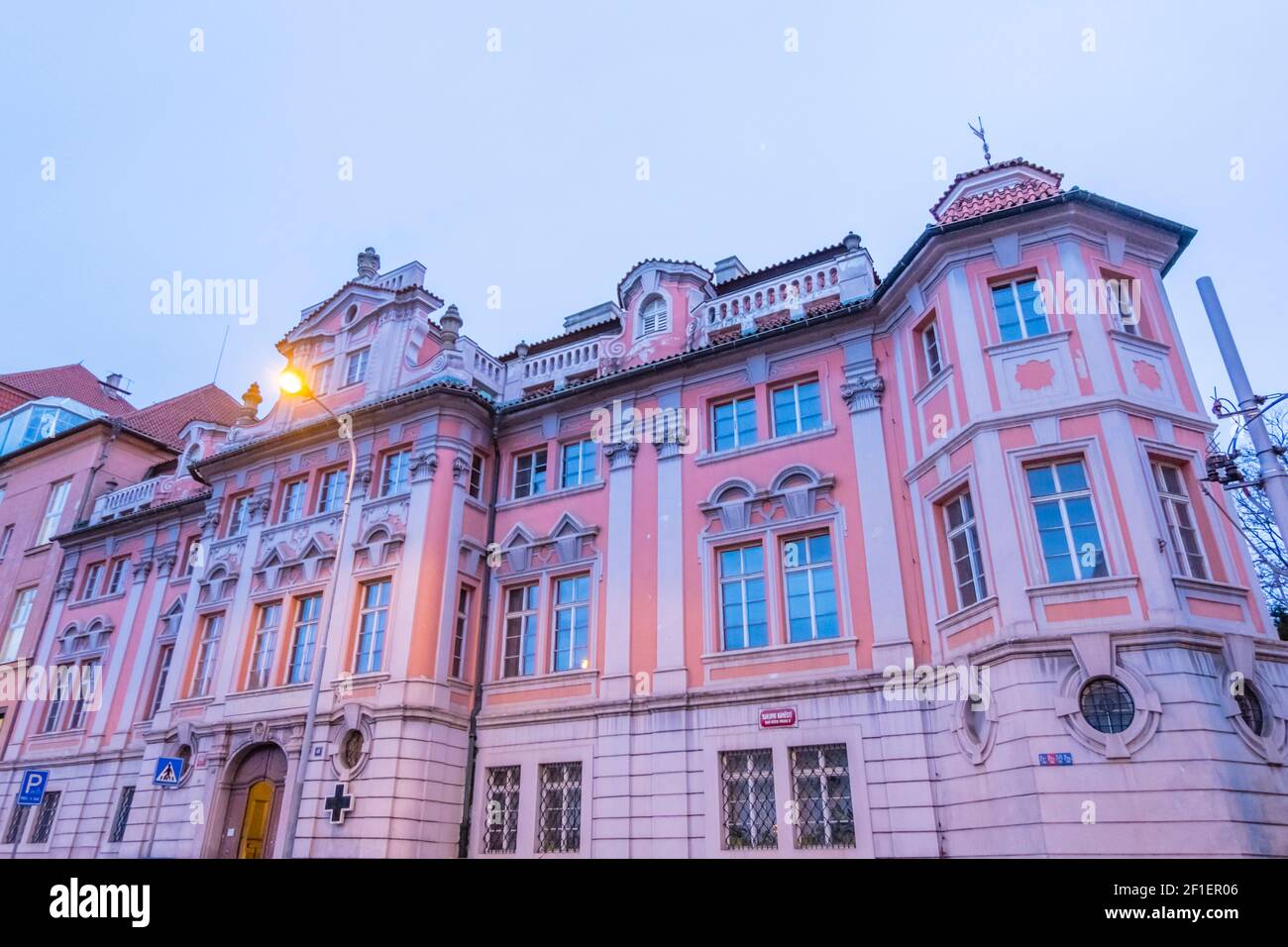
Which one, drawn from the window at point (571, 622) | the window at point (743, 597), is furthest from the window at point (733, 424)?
the window at point (571, 622)

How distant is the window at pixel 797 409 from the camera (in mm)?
19516

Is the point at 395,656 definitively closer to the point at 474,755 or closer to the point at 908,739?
the point at 474,755

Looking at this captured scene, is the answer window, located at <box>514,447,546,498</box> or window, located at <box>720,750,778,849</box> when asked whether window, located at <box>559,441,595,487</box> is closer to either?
window, located at <box>514,447,546,498</box>

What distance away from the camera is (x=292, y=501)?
25.1 m

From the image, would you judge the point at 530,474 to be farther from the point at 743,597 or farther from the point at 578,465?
the point at 743,597

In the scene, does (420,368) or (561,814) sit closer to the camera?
(561,814)

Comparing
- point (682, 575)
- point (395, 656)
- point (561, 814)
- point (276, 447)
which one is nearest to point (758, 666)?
point (682, 575)

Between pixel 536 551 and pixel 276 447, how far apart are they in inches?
398

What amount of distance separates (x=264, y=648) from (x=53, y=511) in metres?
19.8

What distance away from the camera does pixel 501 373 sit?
84.2ft

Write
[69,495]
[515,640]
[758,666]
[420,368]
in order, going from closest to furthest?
[758,666]
[515,640]
[420,368]
[69,495]

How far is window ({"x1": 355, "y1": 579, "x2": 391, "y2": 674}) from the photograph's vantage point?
814 inches

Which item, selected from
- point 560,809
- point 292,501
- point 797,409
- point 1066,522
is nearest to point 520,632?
point 560,809

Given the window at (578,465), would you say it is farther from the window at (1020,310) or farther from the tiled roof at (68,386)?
the tiled roof at (68,386)
